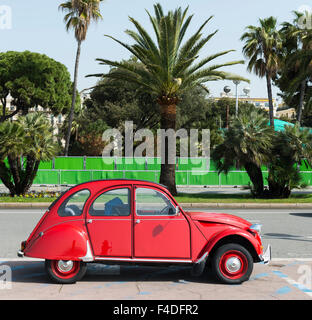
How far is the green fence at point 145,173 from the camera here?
28.9 metres

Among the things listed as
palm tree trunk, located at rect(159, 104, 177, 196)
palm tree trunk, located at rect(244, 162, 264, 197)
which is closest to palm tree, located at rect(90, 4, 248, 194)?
palm tree trunk, located at rect(159, 104, 177, 196)

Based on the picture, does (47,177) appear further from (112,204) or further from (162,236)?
(162,236)

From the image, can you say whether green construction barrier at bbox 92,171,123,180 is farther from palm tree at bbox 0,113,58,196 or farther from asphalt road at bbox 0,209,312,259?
asphalt road at bbox 0,209,312,259

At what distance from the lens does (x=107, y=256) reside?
659cm

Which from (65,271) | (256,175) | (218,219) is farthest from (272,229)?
(256,175)

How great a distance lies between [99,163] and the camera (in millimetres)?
31078

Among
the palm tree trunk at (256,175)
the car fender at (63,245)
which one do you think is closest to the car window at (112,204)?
the car fender at (63,245)

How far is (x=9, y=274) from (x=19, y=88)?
4513 centimetres

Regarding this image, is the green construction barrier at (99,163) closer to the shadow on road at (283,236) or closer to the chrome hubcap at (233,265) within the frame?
the shadow on road at (283,236)

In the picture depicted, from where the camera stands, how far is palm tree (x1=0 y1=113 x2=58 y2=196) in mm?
18812

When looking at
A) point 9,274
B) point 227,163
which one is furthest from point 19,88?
point 9,274

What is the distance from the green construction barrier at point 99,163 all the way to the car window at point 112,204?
24.2m

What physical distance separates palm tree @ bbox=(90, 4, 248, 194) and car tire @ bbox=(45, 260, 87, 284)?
1542 centimetres
